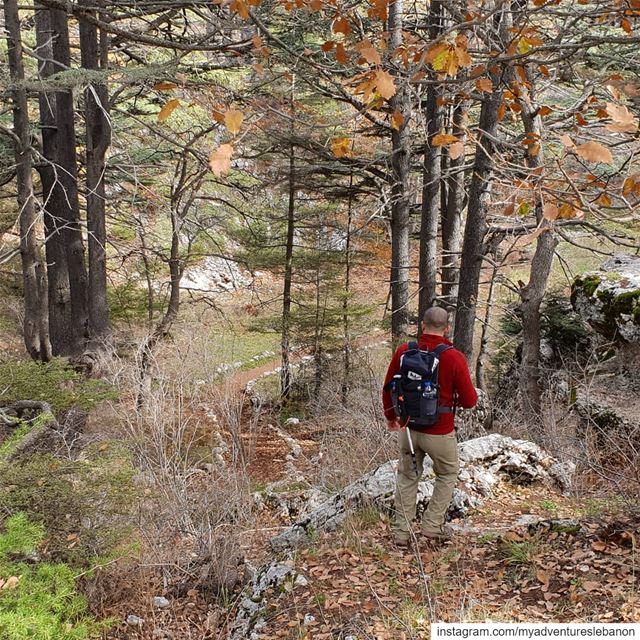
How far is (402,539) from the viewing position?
5.07 metres

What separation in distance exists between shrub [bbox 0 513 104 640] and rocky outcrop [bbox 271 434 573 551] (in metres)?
1.91

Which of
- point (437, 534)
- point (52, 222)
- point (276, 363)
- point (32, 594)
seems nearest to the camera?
point (32, 594)

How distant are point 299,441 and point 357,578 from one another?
31.5 feet

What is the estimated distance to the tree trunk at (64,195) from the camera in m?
10.9

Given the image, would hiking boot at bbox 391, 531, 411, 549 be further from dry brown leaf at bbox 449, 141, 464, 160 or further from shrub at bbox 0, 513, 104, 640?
dry brown leaf at bbox 449, 141, 464, 160

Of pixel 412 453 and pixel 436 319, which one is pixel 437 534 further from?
pixel 436 319

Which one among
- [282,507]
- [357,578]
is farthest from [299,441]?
[357,578]

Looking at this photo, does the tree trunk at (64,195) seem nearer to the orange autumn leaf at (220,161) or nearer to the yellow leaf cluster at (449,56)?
the yellow leaf cluster at (449,56)

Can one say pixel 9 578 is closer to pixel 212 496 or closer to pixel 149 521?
pixel 149 521

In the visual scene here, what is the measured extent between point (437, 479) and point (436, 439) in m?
0.40

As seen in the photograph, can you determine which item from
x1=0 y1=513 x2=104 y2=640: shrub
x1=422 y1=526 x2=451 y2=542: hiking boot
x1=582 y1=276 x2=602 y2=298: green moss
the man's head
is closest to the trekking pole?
x1=422 y1=526 x2=451 y2=542: hiking boot

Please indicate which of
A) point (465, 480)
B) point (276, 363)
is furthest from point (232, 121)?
point (276, 363)

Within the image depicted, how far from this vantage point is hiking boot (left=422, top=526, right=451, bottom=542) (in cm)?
501

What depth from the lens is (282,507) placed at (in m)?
8.17
